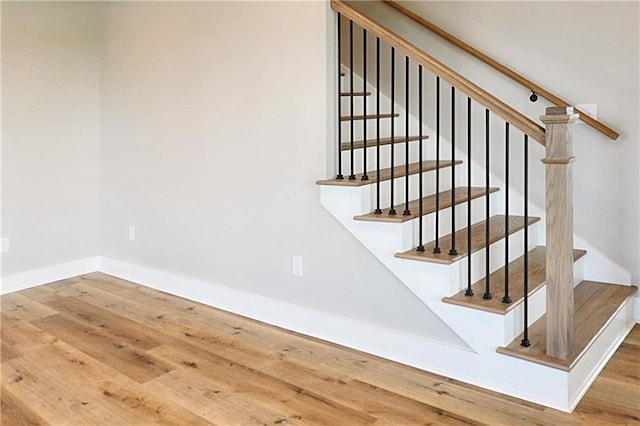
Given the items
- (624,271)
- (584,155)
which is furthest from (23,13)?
(624,271)

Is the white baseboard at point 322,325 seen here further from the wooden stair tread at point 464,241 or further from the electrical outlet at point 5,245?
the electrical outlet at point 5,245

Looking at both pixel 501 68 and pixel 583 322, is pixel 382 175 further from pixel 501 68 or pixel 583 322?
pixel 583 322

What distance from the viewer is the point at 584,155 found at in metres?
3.37

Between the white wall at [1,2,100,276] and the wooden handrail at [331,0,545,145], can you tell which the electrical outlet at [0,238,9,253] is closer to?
the white wall at [1,2,100,276]

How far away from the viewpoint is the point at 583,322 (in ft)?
9.14

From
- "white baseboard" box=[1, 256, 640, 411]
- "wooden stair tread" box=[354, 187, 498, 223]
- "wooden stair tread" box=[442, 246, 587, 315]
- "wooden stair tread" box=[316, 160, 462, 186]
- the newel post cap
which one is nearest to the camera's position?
the newel post cap

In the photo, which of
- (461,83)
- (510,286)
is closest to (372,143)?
(461,83)

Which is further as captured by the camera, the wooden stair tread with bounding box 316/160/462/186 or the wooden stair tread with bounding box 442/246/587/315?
the wooden stair tread with bounding box 316/160/462/186

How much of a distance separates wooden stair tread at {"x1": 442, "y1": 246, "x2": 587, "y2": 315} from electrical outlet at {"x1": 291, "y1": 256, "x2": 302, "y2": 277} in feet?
3.10

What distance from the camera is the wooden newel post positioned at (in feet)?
7.58

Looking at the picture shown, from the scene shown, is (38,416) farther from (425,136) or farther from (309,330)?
(425,136)

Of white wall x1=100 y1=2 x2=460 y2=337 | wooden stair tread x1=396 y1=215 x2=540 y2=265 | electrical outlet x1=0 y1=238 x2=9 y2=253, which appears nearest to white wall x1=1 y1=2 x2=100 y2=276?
electrical outlet x1=0 y1=238 x2=9 y2=253

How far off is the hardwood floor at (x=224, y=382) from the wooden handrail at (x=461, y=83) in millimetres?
1124

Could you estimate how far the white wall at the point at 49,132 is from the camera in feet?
13.3
